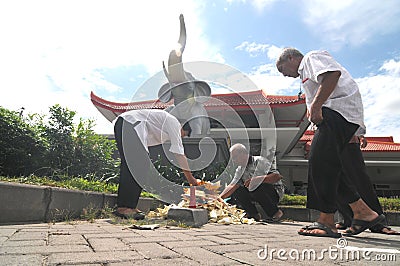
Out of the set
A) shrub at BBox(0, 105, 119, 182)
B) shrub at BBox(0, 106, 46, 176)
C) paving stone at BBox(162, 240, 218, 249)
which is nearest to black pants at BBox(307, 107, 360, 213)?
paving stone at BBox(162, 240, 218, 249)

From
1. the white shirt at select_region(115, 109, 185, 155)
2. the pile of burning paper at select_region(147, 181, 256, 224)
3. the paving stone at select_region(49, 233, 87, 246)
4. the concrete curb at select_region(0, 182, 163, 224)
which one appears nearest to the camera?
the paving stone at select_region(49, 233, 87, 246)

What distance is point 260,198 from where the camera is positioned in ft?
12.4

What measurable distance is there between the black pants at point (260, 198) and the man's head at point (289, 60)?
5.95 ft

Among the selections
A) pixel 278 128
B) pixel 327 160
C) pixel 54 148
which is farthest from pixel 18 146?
pixel 278 128

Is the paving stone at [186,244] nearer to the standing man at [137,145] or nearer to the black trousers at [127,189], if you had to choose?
the standing man at [137,145]

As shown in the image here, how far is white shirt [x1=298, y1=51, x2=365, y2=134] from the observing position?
2.04 m

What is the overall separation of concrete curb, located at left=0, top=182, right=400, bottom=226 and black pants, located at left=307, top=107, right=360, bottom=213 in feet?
6.14

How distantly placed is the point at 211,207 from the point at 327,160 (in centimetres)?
156

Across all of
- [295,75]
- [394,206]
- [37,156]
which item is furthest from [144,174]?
[394,206]

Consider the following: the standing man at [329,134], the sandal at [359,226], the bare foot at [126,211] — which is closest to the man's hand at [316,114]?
the standing man at [329,134]

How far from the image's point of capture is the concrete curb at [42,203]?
6.45 feet

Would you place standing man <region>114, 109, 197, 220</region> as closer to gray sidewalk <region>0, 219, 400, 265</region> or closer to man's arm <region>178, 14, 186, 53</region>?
gray sidewalk <region>0, 219, 400, 265</region>

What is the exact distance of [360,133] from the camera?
2.38 m

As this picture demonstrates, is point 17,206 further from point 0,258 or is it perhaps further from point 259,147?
point 259,147
